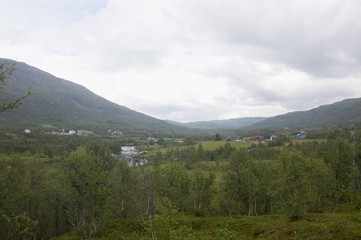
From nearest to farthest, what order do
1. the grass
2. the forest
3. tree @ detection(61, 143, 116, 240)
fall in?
the grass < tree @ detection(61, 143, 116, 240) < the forest

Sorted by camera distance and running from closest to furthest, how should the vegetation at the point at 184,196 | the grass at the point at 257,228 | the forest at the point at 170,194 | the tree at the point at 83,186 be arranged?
1. the grass at the point at 257,228
2. the vegetation at the point at 184,196
3. the tree at the point at 83,186
4. the forest at the point at 170,194

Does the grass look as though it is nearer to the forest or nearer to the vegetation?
the vegetation

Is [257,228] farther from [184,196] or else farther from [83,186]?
[83,186]

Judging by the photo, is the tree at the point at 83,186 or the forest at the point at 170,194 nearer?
the tree at the point at 83,186

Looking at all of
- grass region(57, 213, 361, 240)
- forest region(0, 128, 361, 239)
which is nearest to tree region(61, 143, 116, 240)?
forest region(0, 128, 361, 239)

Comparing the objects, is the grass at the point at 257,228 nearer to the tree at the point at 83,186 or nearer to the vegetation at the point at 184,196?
the vegetation at the point at 184,196

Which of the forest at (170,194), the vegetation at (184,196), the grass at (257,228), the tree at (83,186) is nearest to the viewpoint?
the grass at (257,228)

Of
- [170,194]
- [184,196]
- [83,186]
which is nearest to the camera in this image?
[83,186]

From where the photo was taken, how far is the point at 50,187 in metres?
37.7

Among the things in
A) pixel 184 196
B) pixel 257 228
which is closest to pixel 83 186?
pixel 184 196

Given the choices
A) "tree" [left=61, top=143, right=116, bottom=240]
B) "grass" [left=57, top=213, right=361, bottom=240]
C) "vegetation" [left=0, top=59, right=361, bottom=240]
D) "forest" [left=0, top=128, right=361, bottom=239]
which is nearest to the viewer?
"grass" [left=57, top=213, right=361, bottom=240]

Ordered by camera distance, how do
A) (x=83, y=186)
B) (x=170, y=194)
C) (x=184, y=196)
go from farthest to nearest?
(x=184, y=196) → (x=170, y=194) → (x=83, y=186)

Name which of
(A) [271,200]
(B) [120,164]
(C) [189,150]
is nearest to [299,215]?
(A) [271,200]

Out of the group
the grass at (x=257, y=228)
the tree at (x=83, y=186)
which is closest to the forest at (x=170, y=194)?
the tree at (x=83, y=186)
